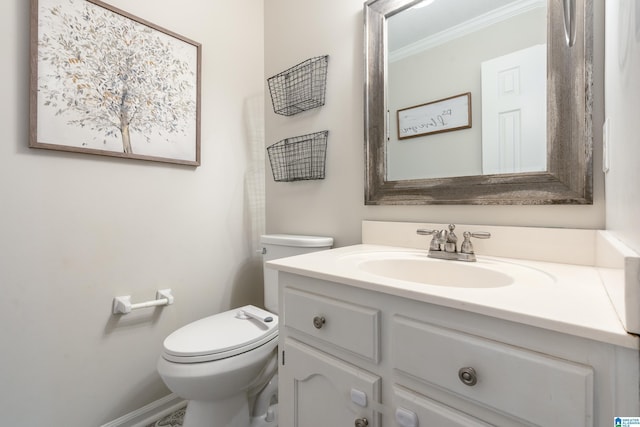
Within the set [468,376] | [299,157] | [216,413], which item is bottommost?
[216,413]

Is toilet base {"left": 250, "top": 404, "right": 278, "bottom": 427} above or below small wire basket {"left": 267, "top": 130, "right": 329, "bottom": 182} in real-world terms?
below

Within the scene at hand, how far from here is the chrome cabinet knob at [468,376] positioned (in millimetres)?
518

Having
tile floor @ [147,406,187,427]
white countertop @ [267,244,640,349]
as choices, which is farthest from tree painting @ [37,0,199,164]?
tile floor @ [147,406,187,427]

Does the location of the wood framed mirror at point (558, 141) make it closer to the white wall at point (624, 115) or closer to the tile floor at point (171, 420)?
the white wall at point (624, 115)

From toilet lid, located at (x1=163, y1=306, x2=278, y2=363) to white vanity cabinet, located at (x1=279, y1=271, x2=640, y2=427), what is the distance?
272 millimetres

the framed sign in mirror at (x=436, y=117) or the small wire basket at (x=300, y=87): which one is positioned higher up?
the small wire basket at (x=300, y=87)

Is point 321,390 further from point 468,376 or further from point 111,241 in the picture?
point 111,241

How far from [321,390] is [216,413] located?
1.99ft

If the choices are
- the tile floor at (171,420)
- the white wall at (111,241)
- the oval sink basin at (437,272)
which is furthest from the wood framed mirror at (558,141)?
the tile floor at (171,420)

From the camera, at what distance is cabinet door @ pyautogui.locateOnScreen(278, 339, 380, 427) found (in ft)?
2.23

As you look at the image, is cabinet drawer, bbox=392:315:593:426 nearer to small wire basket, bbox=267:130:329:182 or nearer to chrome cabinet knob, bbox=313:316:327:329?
chrome cabinet knob, bbox=313:316:327:329

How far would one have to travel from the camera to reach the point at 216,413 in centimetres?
112

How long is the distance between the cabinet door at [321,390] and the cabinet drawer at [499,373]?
0.41 feet

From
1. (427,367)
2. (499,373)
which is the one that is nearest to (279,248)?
(427,367)
